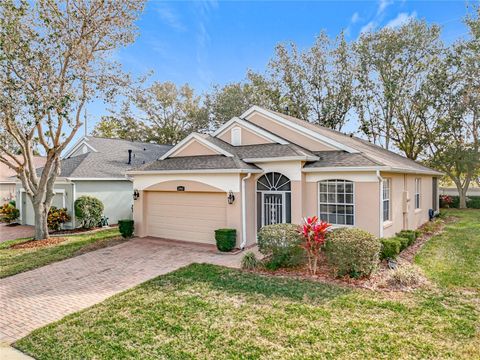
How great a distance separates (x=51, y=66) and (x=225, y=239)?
34.6 ft

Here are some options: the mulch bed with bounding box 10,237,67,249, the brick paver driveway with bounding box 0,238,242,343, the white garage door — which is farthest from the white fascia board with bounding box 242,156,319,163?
Result: the mulch bed with bounding box 10,237,67,249

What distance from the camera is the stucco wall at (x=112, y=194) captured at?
1809 cm

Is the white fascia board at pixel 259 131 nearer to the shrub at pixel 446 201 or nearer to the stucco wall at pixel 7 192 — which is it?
the shrub at pixel 446 201

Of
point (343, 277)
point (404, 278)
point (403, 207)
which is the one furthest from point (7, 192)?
point (404, 278)

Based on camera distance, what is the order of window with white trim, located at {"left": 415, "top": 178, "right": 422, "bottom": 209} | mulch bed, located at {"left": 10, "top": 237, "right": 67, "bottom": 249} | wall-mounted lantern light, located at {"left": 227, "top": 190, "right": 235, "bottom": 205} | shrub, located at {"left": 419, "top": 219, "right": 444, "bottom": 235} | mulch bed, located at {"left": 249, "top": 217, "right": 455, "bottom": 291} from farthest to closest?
window with white trim, located at {"left": 415, "top": 178, "right": 422, "bottom": 209} < shrub, located at {"left": 419, "top": 219, "right": 444, "bottom": 235} < mulch bed, located at {"left": 10, "top": 237, "right": 67, "bottom": 249} < wall-mounted lantern light, located at {"left": 227, "top": 190, "right": 235, "bottom": 205} < mulch bed, located at {"left": 249, "top": 217, "right": 455, "bottom": 291}

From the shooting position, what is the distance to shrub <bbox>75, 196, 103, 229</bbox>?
1720 cm

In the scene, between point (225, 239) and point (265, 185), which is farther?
point (265, 185)

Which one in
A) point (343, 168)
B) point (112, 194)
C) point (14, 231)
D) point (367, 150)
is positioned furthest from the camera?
point (112, 194)

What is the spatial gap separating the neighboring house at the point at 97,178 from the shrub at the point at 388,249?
1597 cm

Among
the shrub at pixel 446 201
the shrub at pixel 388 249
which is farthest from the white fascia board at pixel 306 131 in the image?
the shrub at pixel 446 201

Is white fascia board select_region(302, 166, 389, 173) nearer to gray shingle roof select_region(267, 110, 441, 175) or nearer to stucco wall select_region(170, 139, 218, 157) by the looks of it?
gray shingle roof select_region(267, 110, 441, 175)

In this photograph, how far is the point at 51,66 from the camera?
12828 mm

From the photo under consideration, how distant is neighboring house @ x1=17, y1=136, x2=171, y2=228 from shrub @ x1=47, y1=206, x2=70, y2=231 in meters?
0.33

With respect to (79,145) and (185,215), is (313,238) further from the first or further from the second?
(79,145)
